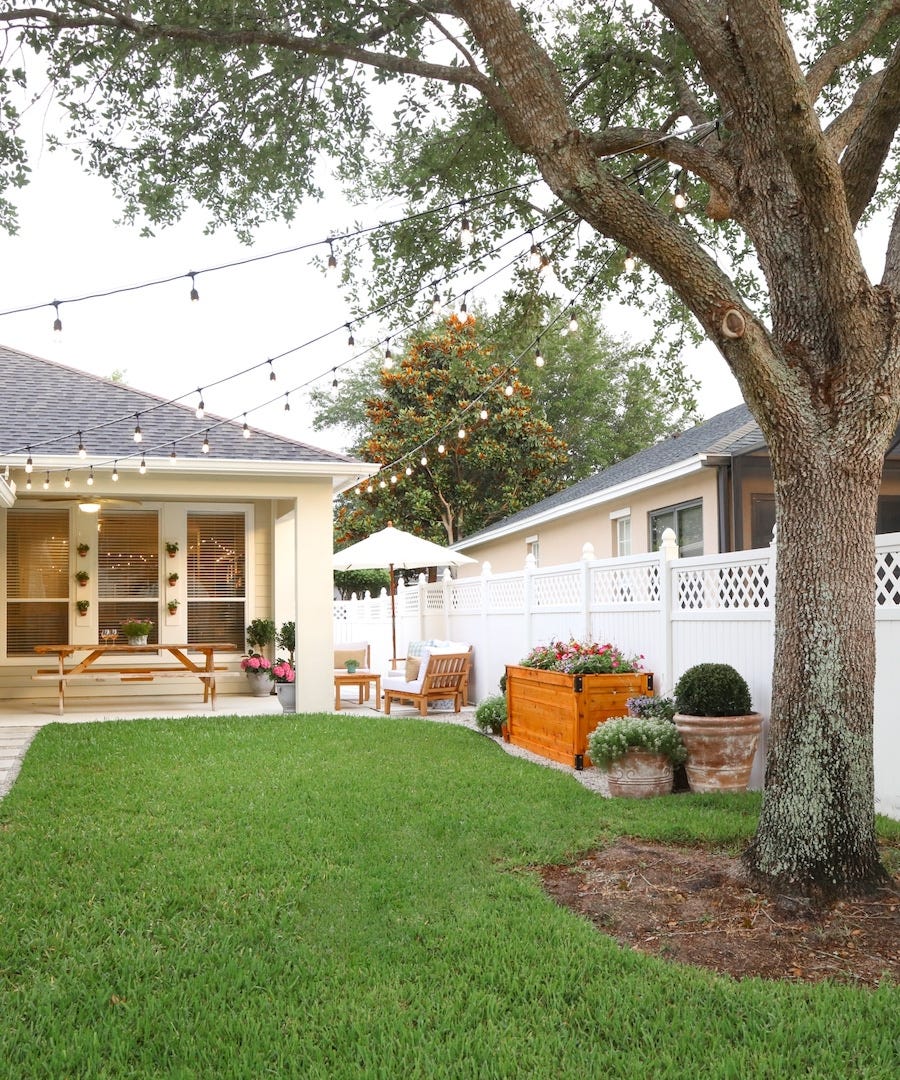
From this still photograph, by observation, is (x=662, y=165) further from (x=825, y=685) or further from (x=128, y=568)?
(x=128, y=568)

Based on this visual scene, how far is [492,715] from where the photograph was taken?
416 inches

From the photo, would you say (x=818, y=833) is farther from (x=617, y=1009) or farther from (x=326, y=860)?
(x=326, y=860)

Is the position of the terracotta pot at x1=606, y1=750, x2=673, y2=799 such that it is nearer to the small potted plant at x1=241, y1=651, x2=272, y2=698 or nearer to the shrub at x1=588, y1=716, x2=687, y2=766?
the shrub at x1=588, y1=716, x2=687, y2=766

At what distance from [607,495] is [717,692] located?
8.04 metres

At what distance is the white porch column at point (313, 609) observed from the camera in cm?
1142

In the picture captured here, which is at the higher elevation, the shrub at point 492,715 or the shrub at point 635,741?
the shrub at point 635,741

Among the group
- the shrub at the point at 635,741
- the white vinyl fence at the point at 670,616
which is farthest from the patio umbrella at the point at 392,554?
the shrub at the point at 635,741

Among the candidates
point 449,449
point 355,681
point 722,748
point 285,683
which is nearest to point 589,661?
point 722,748

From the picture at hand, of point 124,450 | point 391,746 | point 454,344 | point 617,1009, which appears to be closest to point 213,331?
point 454,344

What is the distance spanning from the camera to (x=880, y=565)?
19.9ft

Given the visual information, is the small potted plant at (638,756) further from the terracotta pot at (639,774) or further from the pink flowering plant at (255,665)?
the pink flowering plant at (255,665)

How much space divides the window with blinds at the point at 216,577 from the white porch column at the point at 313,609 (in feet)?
5.90

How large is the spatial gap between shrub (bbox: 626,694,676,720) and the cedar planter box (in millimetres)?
430

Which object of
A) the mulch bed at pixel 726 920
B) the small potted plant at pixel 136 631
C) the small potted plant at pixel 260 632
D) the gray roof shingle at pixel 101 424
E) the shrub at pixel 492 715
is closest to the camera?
the mulch bed at pixel 726 920
